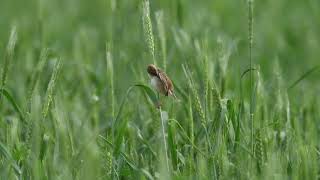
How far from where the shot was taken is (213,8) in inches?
251

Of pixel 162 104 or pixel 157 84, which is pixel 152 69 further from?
pixel 162 104

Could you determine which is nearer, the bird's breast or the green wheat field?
the bird's breast

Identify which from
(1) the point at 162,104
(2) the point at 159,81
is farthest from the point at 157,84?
(1) the point at 162,104

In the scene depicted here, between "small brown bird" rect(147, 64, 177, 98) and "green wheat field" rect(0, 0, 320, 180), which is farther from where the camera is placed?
"green wheat field" rect(0, 0, 320, 180)

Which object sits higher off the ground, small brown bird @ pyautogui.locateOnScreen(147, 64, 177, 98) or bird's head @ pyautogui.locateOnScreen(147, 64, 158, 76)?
bird's head @ pyautogui.locateOnScreen(147, 64, 158, 76)

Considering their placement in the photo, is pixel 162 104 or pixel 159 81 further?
pixel 162 104

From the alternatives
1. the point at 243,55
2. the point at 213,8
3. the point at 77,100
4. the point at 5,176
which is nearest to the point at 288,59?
the point at 243,55

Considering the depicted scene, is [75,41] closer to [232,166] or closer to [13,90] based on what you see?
[13,90]

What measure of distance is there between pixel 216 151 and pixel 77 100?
1.36 metres

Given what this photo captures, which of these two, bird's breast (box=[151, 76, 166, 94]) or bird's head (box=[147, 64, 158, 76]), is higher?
bird's head (box=[147, 64, 158, 76])

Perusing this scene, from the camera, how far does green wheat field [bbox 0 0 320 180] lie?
304cm

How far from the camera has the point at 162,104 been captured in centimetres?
350

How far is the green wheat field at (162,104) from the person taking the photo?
3.04 meters

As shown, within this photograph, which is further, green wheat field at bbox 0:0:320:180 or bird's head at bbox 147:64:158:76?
green wheat field at bbox 0:0:320:180
